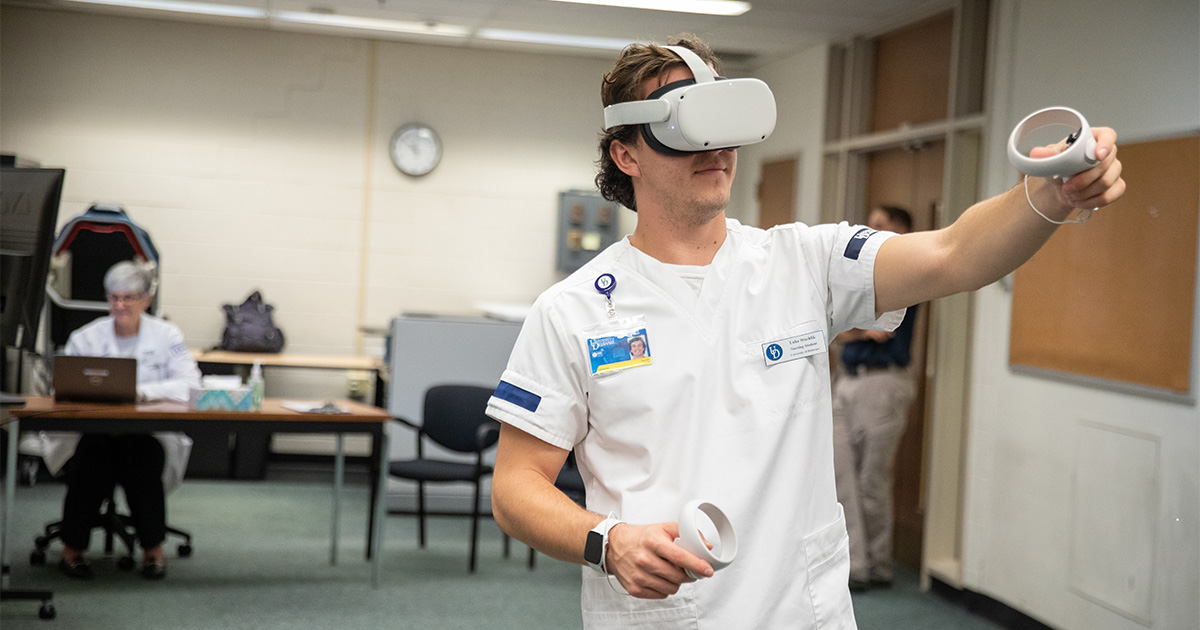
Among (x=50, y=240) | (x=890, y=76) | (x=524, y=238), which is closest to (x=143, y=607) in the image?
(x=50, y=240)

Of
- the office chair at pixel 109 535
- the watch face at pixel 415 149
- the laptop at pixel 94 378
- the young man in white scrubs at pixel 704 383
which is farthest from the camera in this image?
the watch face at pixel 415 149

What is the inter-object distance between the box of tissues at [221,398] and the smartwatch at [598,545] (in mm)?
3322

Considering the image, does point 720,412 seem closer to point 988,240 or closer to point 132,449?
point 988,240

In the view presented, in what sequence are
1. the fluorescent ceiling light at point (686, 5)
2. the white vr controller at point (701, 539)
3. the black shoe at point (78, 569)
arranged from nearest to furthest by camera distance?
1. the white vr controller at point (701, 539)
2. the black shoe at point (78, 569)
3. the fluorescent ceiling light at point (686, 5)

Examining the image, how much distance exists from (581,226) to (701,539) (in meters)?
6.14

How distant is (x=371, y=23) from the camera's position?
6336 mm

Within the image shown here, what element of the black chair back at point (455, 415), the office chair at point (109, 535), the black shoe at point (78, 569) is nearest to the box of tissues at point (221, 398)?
the office chair at point (109, 535)

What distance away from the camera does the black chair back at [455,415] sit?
517 cm

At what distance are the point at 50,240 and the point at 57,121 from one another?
181 inches

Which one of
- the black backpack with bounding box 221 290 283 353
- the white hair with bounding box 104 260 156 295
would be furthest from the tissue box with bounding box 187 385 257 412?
the black backpack with bounding box 221 290 283 353

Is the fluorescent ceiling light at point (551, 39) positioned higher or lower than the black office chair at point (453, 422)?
higher

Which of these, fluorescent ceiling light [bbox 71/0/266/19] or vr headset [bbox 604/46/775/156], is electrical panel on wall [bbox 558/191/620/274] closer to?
fluorescent ceiling light [bbox 71/0/266/19]

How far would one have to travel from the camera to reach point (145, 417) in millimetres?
3959

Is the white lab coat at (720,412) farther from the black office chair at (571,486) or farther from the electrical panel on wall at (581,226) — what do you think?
the electrical panel on wall at (581,226)
